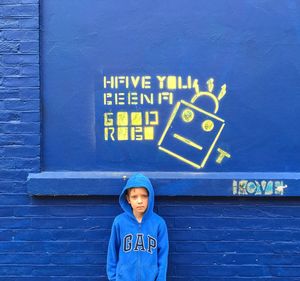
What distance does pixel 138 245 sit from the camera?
12.8ft

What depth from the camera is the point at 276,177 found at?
421 cm

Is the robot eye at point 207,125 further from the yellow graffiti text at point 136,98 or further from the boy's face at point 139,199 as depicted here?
the boy's face at point 139,199

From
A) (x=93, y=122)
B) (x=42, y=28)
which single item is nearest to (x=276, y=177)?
Answer: (x=93, y=122)

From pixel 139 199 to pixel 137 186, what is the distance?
10cm

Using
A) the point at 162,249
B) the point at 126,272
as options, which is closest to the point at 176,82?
the point at 162,249

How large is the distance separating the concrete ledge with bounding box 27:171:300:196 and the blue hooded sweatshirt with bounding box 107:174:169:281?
25cm

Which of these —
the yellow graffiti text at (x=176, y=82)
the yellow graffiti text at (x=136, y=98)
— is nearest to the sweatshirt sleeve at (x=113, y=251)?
the yellow graffiti text at (x=136, y=98)

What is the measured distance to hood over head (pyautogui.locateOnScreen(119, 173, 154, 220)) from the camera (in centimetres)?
391

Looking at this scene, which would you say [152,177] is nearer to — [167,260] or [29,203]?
[167,260]

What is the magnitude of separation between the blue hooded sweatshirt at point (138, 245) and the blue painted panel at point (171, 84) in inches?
17.1

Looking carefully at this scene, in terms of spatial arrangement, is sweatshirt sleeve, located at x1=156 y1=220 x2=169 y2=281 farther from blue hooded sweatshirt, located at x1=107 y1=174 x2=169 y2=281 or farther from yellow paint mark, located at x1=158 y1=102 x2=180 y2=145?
yellow paint mark, located at x1=158 y1=102 x2=180 y2=145

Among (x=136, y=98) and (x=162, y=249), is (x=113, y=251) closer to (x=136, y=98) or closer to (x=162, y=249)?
(x=162, y=249)

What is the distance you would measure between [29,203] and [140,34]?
5.65 feet

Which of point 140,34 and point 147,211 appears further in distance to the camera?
point 140,34
